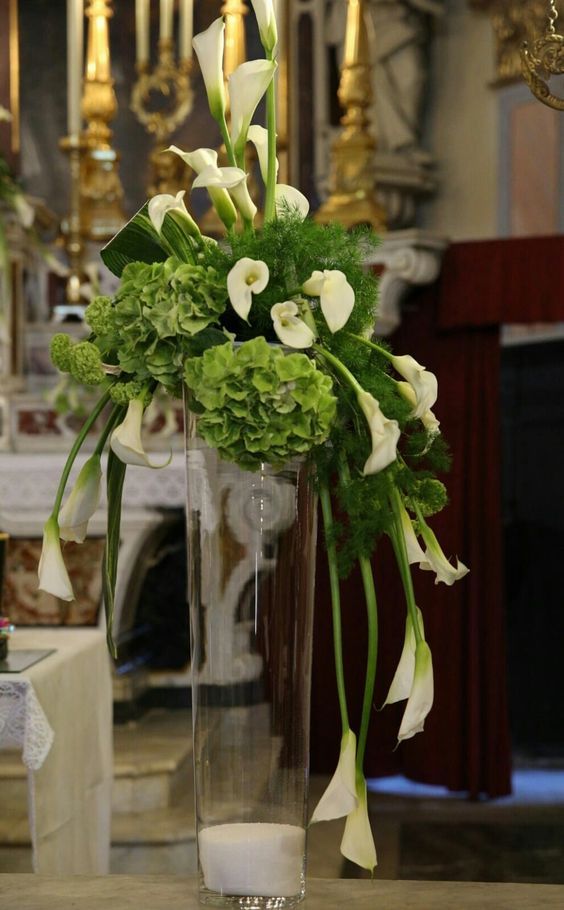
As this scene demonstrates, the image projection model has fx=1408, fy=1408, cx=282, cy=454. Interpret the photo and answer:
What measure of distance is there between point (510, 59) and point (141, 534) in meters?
2.82

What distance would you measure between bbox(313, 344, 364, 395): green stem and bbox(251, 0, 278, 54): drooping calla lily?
28 cm

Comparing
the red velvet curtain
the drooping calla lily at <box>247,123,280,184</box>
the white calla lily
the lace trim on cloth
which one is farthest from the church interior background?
the white calla lily

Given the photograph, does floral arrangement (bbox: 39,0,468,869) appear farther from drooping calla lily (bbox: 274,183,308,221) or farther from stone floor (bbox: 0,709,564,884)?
stone floor (bbox: 0,709,564,884)

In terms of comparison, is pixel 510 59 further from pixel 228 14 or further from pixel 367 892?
pixel 367 892

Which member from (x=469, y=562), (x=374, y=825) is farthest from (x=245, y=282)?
(x=469, y=562)

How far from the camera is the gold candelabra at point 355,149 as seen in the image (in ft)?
18.1

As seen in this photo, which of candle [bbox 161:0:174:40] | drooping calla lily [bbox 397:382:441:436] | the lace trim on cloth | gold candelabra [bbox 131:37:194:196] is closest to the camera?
drooping calla lily [bbox 397:382:441:436]

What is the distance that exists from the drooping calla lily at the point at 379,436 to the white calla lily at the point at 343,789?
225 mm

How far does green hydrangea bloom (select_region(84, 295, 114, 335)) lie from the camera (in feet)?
4.15

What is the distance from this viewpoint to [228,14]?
17.8 feet

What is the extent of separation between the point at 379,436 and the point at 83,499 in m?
0.30

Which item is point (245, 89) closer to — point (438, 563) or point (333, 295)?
point (333, 295)

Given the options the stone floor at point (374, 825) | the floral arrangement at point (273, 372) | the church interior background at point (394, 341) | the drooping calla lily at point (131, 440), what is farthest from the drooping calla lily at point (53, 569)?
the stone floor at point (374, 825)

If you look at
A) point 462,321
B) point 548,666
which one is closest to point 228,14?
point 462,321
